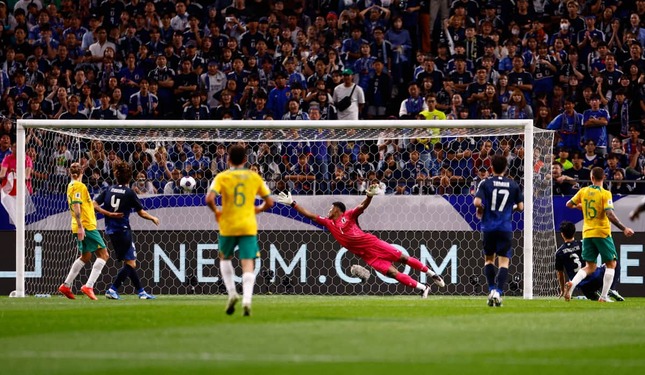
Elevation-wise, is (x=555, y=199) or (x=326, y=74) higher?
(x=326, y=74)

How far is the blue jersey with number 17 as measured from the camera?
16.5 m

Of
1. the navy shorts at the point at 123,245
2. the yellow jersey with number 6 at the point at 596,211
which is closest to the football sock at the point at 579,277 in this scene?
the yellow jersey with number 6 at the point at 596,211

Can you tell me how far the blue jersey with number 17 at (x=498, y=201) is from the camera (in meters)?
16.5

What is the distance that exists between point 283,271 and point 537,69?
7.51 metres

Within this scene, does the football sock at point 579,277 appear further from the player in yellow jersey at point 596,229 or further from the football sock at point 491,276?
the football sock at point 491,276

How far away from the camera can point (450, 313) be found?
1434cm

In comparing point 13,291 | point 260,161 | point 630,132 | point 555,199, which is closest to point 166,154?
point 260,161

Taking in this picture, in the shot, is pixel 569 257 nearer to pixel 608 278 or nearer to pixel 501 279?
pixel 608 278

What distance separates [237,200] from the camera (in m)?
13.4

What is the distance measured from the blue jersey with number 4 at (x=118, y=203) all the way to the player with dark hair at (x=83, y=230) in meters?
0.23

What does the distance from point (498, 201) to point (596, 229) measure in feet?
8.18

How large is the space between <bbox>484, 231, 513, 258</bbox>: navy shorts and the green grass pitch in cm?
128

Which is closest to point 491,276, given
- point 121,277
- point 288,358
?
point 121,277

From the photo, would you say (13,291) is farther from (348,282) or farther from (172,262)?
(348,282)
